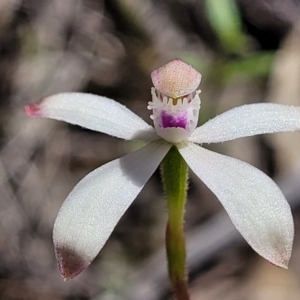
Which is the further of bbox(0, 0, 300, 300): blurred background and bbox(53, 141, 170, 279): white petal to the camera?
bbox(0, 0, 300, 300): blurred background

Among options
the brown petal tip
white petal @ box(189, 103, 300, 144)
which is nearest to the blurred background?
white petal @ box(189, 103, 300, 144)

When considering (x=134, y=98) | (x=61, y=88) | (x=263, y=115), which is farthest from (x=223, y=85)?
(x=263, y=115)

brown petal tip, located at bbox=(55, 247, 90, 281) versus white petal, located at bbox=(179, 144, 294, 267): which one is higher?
white petal, located at bbox=(179, 144, 294, 267)

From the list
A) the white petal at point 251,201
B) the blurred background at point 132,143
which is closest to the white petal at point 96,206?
the white petal at point 251,201

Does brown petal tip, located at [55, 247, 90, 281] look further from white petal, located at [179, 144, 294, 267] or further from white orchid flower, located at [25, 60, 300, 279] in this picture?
white petal, located at [179, 144, 294, 267]

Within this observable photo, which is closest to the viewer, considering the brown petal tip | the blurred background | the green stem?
the brown petal tip

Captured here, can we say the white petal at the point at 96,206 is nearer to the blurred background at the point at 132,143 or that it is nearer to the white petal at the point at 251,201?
the white petal at the point at 251,201

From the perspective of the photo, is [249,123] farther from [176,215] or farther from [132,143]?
[132,143]

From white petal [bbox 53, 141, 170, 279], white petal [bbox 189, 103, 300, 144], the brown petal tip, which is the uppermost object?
white petal [bbox 189, 103, 300, 144]

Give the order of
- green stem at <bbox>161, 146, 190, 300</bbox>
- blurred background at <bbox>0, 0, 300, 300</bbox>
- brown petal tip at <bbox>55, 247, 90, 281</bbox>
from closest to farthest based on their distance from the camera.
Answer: brown petal tip at <bbox>55, 247, 90, 281</bbox>
green stem at <bbox>161, 146, 190, 300</bbox>
blurred background at <bbox>0, 0, 300, 300</bbox>
